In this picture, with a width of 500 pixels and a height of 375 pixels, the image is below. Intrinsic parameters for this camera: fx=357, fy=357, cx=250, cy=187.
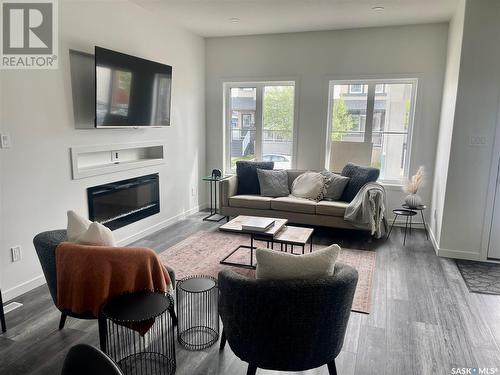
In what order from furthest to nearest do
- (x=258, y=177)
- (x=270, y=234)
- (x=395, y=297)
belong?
1. (x=258, y=177)
2. (x=270, y=234)
3. (x=395, y=297)

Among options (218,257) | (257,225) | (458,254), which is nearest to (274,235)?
(257,225)

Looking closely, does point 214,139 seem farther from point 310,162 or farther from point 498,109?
point 498,109

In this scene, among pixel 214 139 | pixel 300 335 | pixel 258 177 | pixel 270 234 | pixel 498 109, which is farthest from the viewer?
pixel 214 139

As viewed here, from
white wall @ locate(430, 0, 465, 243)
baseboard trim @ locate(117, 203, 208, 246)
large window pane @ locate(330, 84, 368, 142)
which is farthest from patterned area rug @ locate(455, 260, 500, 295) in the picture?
baseboard trim @ locate(117, 203, 208, 246)

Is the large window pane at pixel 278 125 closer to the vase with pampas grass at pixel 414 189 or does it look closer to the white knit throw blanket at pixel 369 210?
the white knit throw blanket at pixel 369 210

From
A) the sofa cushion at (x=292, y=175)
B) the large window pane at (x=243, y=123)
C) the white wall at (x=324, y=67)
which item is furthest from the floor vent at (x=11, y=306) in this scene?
the large window pane at (x=243, y=123)

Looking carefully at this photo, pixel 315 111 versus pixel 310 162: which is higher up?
pixel 315 111

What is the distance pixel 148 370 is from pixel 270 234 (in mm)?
1601

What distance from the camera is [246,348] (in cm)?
175

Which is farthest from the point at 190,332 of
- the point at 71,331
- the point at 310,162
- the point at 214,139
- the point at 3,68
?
the point at 214,139

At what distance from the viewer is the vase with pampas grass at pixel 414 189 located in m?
4.35

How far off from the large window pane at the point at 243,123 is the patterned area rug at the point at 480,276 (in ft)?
11.2

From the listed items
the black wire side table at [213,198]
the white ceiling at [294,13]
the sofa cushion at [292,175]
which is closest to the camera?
the white ceiling at [294,13]

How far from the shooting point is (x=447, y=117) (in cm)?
421
